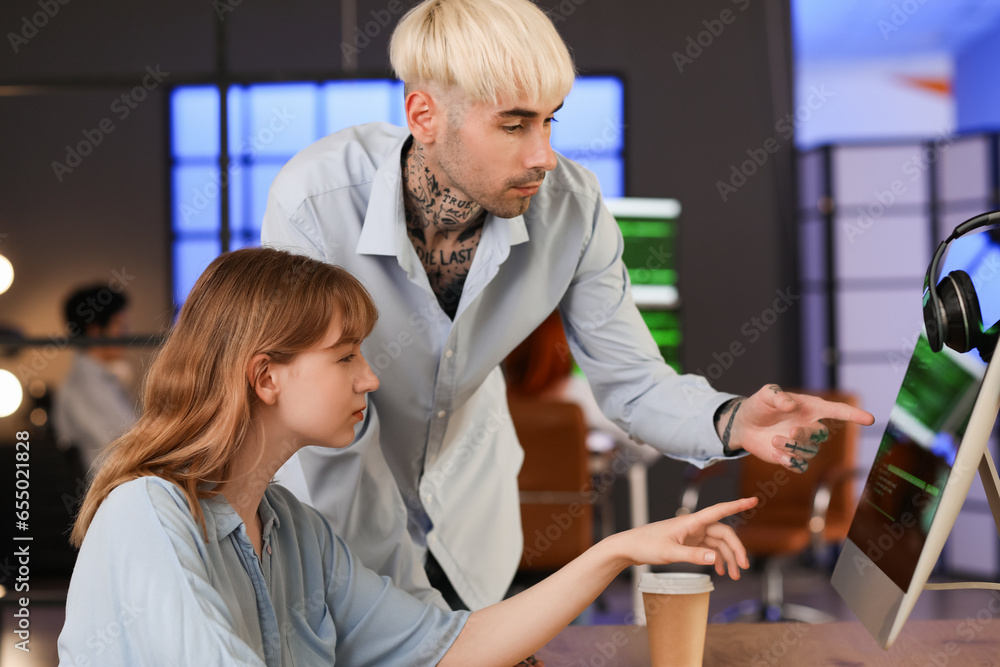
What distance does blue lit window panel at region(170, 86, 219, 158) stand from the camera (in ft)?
13.4

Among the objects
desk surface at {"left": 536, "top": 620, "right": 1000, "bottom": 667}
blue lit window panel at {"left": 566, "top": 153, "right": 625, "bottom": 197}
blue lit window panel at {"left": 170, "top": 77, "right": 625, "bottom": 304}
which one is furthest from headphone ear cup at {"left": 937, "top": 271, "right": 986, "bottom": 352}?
blue lit window panel at {"left": 566, "top": 153, "right": 625, "bottom": 197}

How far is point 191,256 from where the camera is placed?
163 inches

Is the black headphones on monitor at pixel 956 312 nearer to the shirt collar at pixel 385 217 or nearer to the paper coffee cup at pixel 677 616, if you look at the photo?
the paper coffee cup at pixel 677 616

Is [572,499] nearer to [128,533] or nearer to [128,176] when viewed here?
[128,533]

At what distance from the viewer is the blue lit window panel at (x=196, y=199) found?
4.04m

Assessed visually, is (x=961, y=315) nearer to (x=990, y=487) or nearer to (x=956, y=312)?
(x=956, y=312)

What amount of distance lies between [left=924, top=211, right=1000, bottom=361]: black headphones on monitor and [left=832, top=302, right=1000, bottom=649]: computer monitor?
0.01m

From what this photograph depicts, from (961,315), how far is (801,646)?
42 cm

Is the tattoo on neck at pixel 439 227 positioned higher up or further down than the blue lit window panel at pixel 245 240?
further down

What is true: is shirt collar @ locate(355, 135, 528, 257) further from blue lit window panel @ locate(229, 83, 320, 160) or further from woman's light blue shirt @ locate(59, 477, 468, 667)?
blue lit window panel @ locate(229, 83, 320, 160)

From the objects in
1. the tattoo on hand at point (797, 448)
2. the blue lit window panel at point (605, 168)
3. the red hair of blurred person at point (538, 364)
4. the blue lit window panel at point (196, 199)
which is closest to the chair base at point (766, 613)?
the red hair of blurred person at point (538, 364)

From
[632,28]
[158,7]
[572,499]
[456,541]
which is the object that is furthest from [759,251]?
[456,541]

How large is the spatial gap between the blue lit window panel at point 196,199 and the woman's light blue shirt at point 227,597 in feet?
10.7

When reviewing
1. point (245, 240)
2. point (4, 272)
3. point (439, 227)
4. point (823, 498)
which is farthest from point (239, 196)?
point (439, 227)
